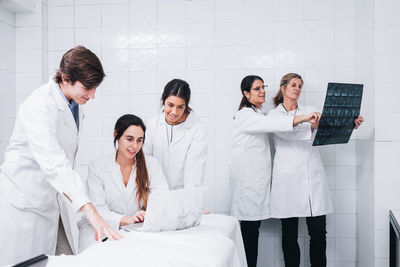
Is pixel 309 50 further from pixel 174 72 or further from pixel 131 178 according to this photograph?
pixel 131 178

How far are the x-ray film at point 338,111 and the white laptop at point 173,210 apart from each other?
40.2 inches

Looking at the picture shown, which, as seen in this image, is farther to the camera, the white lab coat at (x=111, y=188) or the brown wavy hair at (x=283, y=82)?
the brown wavy hair at (x=283, y=82)

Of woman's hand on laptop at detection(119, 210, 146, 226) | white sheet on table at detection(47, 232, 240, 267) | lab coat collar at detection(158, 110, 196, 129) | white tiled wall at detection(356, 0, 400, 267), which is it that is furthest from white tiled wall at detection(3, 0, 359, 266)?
white sheet on table at detection(47, 232, 240, 267)

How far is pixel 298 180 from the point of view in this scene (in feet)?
8.36

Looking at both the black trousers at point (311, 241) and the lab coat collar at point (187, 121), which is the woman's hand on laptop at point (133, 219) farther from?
the black trousers at point (311, 241)

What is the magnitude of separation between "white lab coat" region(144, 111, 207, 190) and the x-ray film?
705 millimetres

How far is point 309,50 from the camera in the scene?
284 cm

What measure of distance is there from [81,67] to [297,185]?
5.40 ft

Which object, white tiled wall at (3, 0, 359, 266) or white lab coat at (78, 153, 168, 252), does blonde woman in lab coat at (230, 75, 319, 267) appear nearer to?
white tiled wall at (3, 0, 359, 266)

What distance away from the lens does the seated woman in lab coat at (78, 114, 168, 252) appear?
189cm

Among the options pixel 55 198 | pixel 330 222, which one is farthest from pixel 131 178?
pixel 330 222

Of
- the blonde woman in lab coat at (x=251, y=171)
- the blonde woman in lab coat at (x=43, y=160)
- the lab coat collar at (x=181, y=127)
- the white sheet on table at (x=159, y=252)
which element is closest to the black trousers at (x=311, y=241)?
the blonde woman in lab coat at (x=251, y=171)

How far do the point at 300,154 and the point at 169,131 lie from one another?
2.99 ft

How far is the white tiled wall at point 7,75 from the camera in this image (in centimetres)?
280
